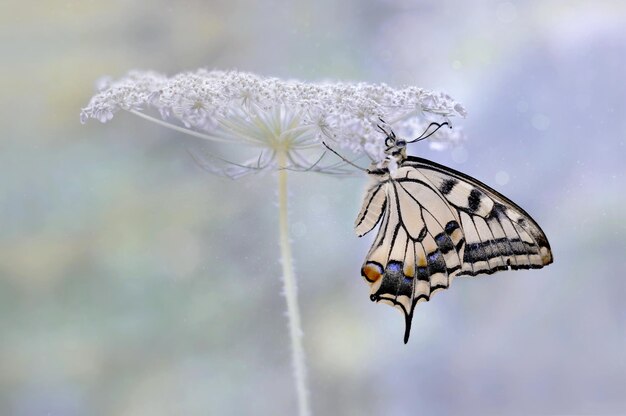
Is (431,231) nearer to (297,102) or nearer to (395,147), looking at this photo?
(395,147)

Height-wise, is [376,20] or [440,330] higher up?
[376,20]

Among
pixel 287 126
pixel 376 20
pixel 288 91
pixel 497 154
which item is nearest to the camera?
pixel 288 91

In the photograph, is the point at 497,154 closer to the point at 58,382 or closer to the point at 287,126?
the point at 287,126

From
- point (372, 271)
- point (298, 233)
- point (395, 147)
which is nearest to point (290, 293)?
point (372, 271)

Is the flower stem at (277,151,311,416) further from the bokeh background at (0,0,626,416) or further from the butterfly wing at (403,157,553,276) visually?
the bokeh background at (0,0,626,416)

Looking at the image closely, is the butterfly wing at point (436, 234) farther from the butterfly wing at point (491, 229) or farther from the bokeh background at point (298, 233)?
the bokeh background at point (298, 233)

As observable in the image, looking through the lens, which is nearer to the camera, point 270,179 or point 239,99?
point 239,99

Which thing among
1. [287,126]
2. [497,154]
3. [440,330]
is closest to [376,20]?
[497,154]
